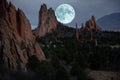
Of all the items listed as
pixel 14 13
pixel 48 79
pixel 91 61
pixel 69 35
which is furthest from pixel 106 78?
pixel 69 35

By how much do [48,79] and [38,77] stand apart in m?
2.07

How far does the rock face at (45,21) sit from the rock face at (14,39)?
82834 mm

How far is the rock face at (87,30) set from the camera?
124088 millimetres

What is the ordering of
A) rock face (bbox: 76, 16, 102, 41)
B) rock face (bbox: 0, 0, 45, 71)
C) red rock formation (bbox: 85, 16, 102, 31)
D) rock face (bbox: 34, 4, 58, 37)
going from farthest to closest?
red rock formation (bbox: 85, 16, 102, 31)
rock face (bbox: 34, 4, 58, 37)
rock face (bbox: 76, 16, 102, 41)
rock face (bbox: 0, 0, 45, 71)

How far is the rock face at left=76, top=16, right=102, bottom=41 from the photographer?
407 feet

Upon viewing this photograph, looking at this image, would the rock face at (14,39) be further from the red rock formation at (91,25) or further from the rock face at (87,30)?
the red rock formation at (91,25)

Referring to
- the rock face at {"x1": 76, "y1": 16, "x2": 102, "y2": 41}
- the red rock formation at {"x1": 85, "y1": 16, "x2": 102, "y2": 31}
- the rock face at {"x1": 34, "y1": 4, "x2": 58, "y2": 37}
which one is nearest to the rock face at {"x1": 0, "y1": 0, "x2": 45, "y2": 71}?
the rock face at {"x1": 76, "y1": 16, "x2": 102, "y2": 41}

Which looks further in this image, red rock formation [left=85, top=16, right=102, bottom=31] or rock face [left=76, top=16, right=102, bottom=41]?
red rock formation [left=85, top=16, right=102, bottom=31]

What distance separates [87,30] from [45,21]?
851 inches

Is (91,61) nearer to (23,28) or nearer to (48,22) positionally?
(23,28)

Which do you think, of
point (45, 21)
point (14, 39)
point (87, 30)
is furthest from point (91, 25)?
point (14, 39)

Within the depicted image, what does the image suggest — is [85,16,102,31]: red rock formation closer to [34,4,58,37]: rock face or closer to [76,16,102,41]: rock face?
[76,16,102,41]: rock face

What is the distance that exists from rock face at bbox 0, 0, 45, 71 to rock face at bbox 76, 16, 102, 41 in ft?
215

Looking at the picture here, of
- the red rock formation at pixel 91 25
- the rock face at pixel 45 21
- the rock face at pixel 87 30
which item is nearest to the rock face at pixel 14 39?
the rock face at pixel 87 30
